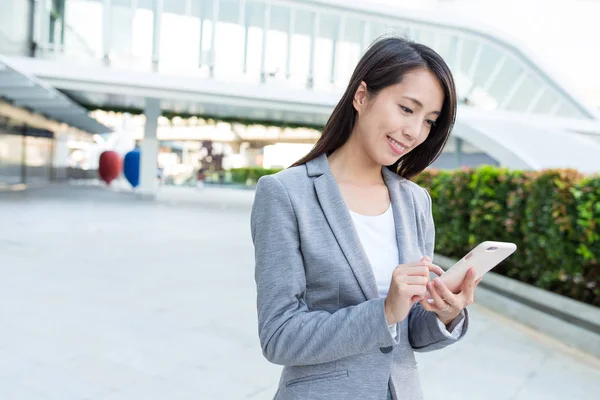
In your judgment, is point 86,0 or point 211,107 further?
point 211,107

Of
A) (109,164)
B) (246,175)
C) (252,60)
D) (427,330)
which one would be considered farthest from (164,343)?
(246,175)

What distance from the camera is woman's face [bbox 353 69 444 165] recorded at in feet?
4.55

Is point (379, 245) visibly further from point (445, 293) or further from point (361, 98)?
point (361, 98)

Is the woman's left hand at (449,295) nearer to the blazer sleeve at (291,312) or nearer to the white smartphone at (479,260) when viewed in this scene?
the white smartphone at (479,260)

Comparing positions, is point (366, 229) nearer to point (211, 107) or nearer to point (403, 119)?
point (403, 119)

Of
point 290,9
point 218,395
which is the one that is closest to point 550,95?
point 290,9

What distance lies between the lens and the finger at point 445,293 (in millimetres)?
1231

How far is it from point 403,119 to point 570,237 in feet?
14.0

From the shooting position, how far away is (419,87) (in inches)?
54.5

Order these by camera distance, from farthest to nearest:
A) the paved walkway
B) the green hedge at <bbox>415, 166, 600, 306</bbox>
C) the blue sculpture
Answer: the blue sculpture, the green hedge at <bbox>415, 166, 600, 306</bbox>, the paved walkway

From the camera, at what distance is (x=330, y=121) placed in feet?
Answer: 5.13

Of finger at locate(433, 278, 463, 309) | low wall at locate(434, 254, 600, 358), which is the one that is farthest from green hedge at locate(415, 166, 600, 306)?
finger at locate(433, 278, 463, 309)

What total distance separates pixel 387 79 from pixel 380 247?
435 millimetres

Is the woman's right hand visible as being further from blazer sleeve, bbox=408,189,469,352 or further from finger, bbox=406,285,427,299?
blazer sleeve, bbox=408,189,469,352
